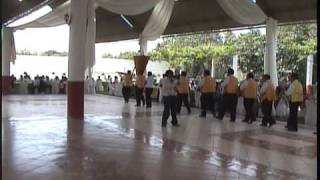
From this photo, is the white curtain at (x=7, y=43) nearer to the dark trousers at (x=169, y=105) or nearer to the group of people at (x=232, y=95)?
the group of people at (x=232, y=95)

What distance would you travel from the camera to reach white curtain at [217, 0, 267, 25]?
40.4ft

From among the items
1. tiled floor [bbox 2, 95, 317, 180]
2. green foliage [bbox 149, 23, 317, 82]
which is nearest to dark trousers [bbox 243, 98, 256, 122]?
tiled floor [bbox 2, 95, 317, 180]

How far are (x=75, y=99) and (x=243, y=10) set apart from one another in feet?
16.8

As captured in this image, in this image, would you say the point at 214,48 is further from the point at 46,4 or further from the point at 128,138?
the point at 128,138

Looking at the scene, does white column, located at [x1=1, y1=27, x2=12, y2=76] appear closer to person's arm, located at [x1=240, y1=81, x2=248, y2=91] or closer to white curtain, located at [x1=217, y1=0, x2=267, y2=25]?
white curtain, located at [x1=217, y1=0, x2=267, y2=25]

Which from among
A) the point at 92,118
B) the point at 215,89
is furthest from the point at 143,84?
the point at 92,118

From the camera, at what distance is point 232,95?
41.8 ft

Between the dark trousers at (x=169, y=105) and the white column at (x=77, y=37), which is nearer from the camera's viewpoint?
the dark trousers at (x=169, y=105)

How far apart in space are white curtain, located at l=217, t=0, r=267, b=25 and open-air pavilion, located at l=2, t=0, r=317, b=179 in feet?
0.10

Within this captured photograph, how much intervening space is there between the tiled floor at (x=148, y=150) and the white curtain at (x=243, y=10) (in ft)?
9.61

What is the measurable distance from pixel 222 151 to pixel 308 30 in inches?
789

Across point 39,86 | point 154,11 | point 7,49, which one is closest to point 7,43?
point 7,49

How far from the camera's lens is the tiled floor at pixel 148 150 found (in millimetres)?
6133

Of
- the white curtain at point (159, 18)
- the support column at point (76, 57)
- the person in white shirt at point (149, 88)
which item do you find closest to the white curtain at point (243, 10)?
the white curtain at point (159, 18)
